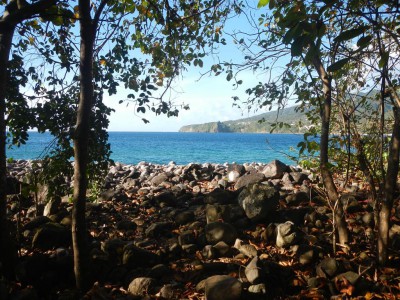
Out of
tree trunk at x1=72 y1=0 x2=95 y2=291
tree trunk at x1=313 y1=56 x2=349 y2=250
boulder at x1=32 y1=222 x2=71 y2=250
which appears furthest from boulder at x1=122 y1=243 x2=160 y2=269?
tree trunk at x1=313 y1=56 x2=349 y2=250

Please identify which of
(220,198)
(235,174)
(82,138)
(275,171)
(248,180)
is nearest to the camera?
(82,138)

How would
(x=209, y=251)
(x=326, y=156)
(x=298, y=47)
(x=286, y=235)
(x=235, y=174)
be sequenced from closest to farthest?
(x=298, y=47) < (x=326, y=156) < (x=209, y=251) < (x=286, y=235) < (x=235, y=174)

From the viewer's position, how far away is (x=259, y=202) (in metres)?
5.63

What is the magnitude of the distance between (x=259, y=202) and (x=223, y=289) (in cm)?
245

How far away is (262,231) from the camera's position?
5.27 m

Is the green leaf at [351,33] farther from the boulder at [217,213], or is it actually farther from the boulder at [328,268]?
the boulder at [217,213]

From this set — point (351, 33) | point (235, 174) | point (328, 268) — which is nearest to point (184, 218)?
point (328, 268)

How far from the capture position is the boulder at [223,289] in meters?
3.38

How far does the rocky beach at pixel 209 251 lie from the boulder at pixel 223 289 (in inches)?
0.4

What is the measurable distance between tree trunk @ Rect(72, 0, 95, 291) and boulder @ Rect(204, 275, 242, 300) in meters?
1.64

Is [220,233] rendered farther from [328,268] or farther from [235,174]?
[235,174]

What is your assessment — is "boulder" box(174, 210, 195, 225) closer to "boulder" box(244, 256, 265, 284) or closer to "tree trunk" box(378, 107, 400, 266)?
"boulder" box(244, 256, 265, 284)

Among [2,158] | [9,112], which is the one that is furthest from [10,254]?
[9,112]

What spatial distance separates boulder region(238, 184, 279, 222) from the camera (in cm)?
556
